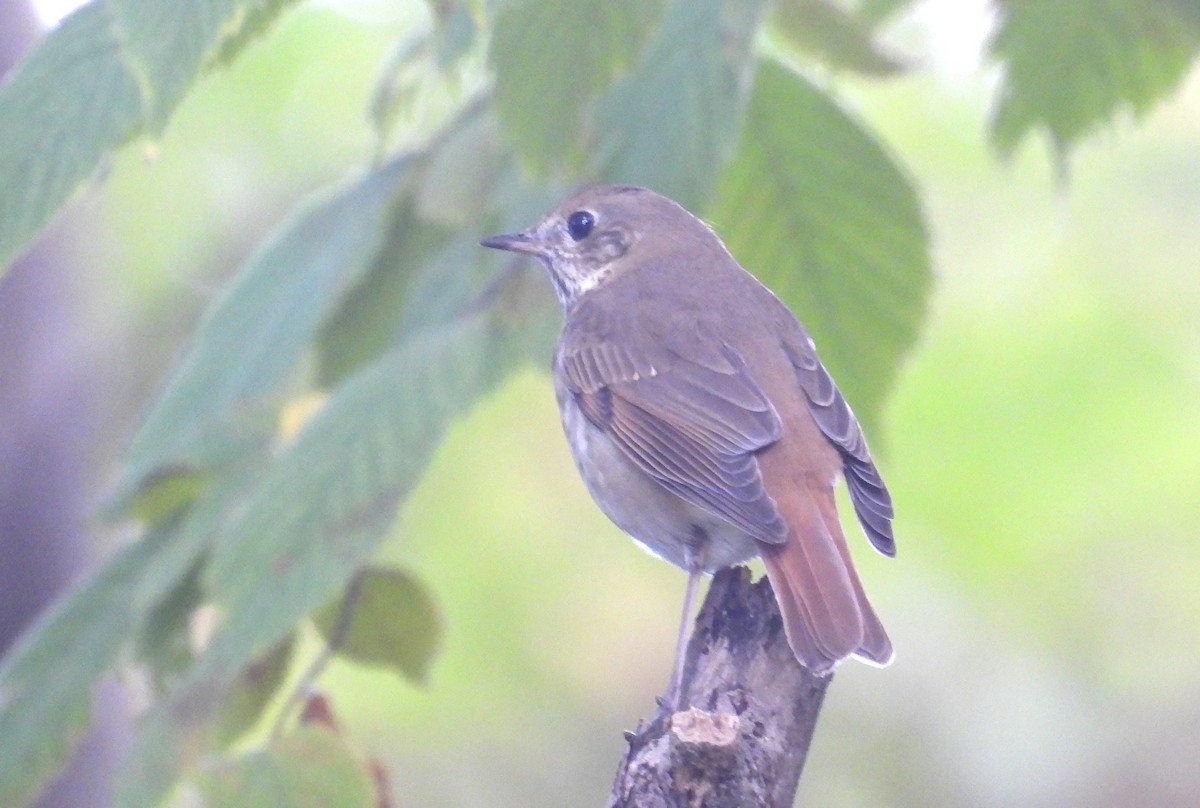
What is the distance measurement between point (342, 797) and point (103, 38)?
4.73 feet

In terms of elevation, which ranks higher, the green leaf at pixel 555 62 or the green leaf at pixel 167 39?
the green leaf at pixel 555 62

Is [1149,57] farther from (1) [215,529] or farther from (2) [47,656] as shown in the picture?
(2) [47,656]

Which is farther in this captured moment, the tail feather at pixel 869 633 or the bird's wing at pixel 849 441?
the bird's wing at pixel 849 441

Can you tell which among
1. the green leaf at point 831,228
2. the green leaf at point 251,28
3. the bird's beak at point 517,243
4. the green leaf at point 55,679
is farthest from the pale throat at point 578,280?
the green leaf at point 55,679

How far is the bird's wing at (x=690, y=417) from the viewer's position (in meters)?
3.24

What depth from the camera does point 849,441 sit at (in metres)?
3.46

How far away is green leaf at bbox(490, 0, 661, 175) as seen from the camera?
289cm

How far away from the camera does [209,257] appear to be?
6.46 meters

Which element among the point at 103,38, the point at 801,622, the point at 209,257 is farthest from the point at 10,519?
the point at 801,622

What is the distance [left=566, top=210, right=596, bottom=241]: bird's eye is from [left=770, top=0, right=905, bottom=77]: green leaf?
96 centimetres

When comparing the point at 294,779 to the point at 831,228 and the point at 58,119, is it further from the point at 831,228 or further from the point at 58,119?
the point at 831,228

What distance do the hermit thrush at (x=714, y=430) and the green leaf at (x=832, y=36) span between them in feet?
1.76

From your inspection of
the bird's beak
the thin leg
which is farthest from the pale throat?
the thin leg

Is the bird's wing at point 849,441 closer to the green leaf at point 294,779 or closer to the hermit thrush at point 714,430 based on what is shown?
the hermit thrush at point 714,430
